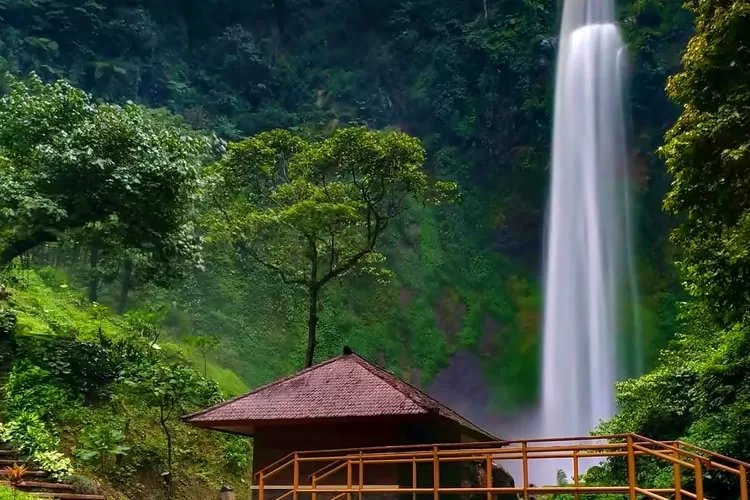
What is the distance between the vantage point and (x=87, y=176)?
45.6 feet

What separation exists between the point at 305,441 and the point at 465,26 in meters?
27.5

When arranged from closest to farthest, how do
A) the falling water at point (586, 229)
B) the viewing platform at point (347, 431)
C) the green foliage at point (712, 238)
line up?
1. the green foliage at point (712, 238)
2. the viewing platform at point (347, 431)
3. the falling water at point (586, 229)

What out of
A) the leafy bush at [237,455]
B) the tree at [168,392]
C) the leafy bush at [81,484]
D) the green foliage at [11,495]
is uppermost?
the tree at [168,392]

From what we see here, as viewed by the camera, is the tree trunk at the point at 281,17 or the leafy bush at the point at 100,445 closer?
the leafy bush at the point at 100,445

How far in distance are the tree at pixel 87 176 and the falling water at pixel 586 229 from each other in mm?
17842

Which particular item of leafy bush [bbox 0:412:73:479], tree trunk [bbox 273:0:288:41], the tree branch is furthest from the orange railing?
tree trunk [bbox 273:0:288:41]

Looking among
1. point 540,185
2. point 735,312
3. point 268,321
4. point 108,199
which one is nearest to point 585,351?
point 540,185

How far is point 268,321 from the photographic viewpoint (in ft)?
92.1

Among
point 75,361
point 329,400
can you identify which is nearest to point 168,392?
point 75,361

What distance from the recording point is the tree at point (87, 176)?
1358cm

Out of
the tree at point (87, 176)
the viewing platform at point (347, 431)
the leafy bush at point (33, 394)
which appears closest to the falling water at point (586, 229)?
the viewing platform at point (347, 431)

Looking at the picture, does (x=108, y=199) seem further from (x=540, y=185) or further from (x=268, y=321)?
(x=540, y=185)

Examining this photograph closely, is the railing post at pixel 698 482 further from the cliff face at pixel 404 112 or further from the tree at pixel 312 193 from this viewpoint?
the cliff face at pixel 404 112

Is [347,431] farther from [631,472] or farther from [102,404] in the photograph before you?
[102,404]
